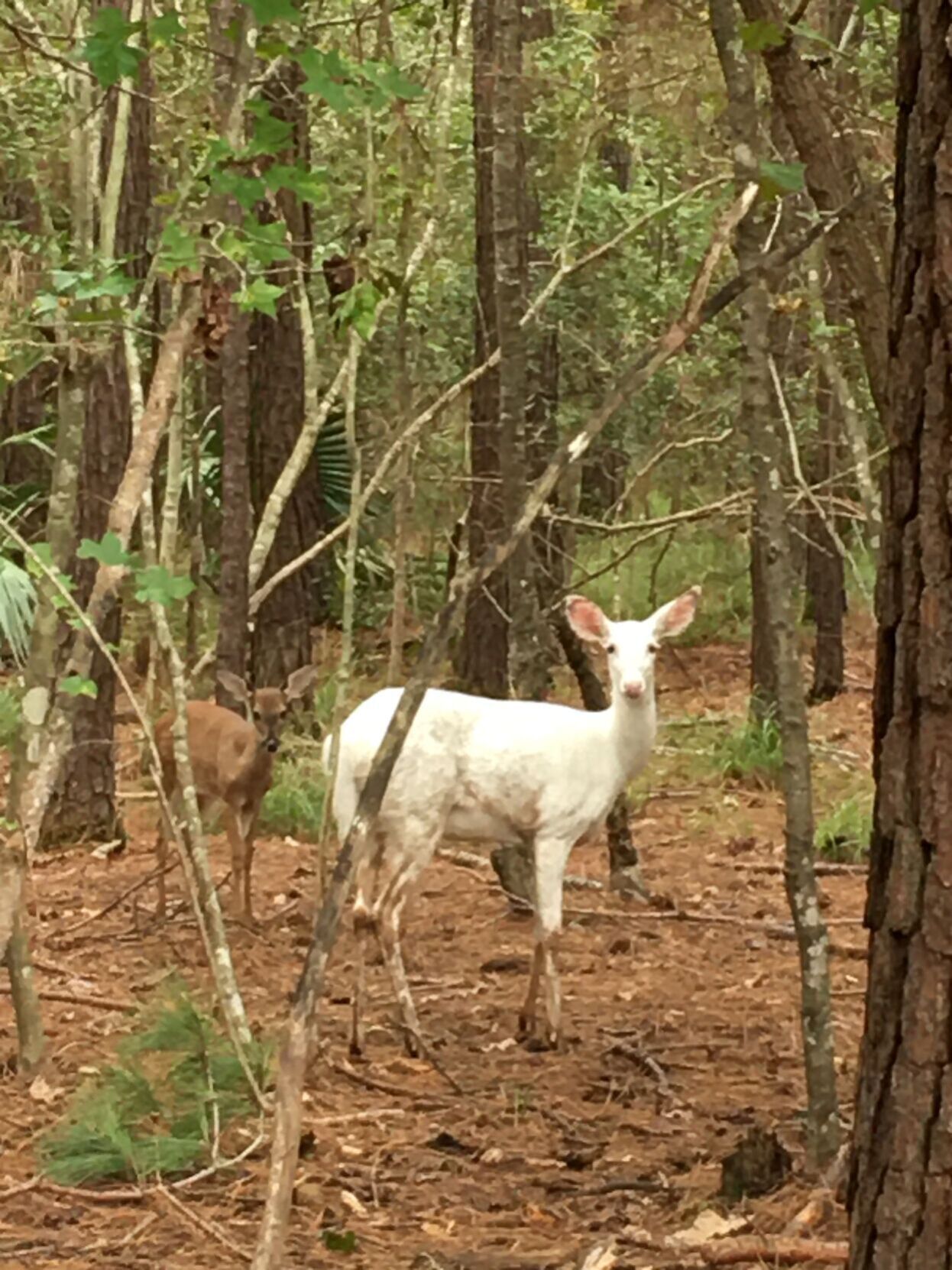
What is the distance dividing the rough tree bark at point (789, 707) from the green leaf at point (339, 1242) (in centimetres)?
117

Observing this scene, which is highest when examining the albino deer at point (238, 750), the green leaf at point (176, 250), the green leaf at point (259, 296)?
the green leaf at point (176, 250)

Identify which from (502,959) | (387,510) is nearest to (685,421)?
(502,959)

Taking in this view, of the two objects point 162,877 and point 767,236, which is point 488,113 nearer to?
point 767,236

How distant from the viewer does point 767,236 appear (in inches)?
317

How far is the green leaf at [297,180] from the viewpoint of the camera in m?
4.70

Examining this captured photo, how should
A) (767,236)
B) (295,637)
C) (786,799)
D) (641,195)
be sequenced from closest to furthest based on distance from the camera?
(786,799)
(767,236)
(295,637)
(641,195)

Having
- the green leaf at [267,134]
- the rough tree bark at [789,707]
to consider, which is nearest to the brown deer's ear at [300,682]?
the rough tree bark at [789,707]

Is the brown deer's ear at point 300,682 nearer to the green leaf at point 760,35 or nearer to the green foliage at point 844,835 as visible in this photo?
the green foliage at point 844,835

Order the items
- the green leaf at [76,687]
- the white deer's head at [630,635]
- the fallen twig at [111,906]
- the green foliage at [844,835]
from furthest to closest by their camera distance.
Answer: the green foliage at [844,835] → the fallen twig at [111,906] → the white deer's head at [630,635] → the green leaf at [76,687]

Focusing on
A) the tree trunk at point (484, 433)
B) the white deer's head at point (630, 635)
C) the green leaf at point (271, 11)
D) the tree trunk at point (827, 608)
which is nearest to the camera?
the green leaf at point (271, 11)

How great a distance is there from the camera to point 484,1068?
673 centimetres

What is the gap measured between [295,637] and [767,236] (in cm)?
653

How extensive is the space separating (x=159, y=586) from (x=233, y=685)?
4.73 m

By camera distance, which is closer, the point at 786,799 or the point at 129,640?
the point at 786,799
